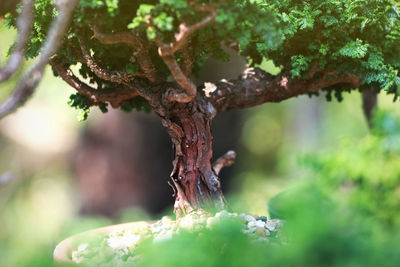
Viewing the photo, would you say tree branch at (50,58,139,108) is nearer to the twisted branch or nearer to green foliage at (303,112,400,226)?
the twisted branch

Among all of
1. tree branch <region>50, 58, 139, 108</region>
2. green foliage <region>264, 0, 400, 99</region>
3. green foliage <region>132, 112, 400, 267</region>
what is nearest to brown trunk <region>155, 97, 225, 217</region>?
tree branch <region>50, 58, 139, 108</region>

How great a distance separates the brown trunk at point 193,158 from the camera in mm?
2414

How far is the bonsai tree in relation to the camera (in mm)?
1789

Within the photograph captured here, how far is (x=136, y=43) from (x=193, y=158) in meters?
0.74

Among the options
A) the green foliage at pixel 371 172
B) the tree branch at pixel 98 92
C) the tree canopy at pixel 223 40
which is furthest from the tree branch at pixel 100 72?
the green foliage at pixel 371 172

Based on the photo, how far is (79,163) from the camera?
5.54m

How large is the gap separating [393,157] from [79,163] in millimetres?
4639

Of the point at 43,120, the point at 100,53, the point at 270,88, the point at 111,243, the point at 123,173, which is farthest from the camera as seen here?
the point at 43,120

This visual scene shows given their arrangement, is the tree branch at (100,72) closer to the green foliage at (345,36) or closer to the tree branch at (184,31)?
the tree branch at (184,31)

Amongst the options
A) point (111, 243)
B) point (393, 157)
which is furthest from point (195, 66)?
point (393, 157)

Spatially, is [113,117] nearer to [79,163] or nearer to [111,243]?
[79,163]

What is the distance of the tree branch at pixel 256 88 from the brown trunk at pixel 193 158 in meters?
0.17

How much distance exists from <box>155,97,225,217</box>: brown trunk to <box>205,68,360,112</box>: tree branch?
0.17 m

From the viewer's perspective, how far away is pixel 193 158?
2.45 m
